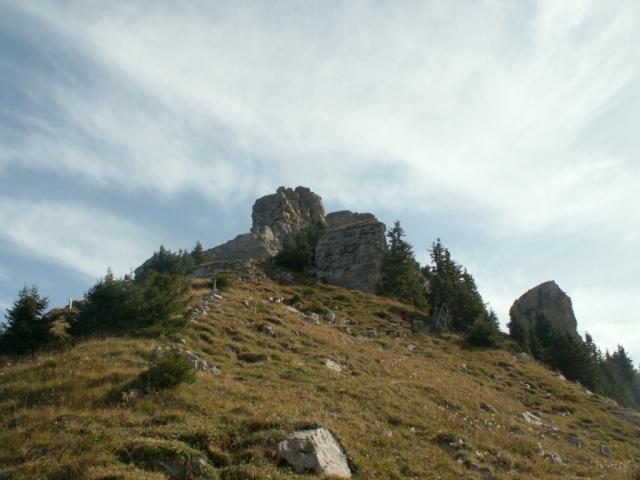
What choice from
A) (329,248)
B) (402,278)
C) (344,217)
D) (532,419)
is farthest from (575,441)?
(344,217)

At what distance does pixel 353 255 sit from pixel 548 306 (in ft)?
148

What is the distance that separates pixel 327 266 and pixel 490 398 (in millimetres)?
40606

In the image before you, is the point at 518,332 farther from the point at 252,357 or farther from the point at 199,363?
the point at 199,363

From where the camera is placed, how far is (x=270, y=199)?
11981 centimetres

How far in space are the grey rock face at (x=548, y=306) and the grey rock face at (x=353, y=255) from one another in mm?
35730

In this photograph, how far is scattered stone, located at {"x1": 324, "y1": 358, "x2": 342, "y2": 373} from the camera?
2669 centimetres

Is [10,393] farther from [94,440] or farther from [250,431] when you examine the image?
[250,431]

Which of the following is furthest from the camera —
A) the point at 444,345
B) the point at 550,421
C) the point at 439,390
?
the point at 444,345

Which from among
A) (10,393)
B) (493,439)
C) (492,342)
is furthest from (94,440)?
(492,342)

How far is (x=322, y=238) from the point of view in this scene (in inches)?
2891

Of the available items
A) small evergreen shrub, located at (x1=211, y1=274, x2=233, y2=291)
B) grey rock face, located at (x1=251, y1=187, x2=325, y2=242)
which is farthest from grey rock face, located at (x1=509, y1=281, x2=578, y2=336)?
small evergreen shrub, located at (x1=211, y1=274, x2=233, y2=291)

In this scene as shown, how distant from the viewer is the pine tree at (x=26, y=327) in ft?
77.7

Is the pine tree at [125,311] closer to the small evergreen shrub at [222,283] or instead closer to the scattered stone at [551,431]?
the small evergreen shrub at [222,283]

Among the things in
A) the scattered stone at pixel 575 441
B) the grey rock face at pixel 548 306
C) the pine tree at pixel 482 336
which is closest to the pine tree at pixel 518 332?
the pine tree at pixel 482 336
